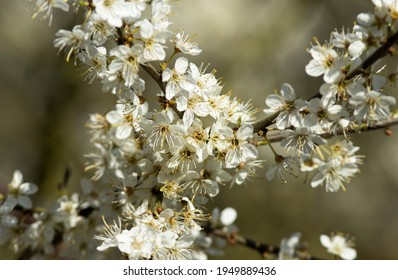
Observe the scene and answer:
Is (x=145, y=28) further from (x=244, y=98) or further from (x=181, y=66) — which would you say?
(x=244, y=98)

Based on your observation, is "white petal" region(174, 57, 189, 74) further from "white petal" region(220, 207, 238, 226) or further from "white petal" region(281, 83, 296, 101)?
"white petal" region(220, 207, 238, 226)

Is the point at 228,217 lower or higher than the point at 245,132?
higher

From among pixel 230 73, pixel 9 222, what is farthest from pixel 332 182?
pixel 230 73

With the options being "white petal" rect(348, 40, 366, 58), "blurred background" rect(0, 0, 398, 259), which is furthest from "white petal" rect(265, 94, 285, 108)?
"blurred background" rect(0, 0, 398, 259)

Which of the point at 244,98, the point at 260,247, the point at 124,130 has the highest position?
the point at 244,98

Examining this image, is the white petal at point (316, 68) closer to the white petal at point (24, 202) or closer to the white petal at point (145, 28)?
the white petal at point (145, 28)

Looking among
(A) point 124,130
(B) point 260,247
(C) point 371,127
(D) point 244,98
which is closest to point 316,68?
(C) point 371,127

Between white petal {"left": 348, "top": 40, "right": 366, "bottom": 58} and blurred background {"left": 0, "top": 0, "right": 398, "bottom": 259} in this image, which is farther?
blurred background {"left": 0, "top": 0, "right": 398, "bottom": 259}

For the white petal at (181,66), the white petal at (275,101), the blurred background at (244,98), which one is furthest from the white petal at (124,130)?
the blurred background at (244,98)
